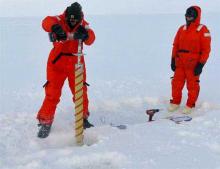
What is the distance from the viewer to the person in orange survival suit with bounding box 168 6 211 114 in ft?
22.5

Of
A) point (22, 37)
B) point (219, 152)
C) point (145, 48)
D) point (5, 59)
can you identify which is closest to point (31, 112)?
point (219, 152)

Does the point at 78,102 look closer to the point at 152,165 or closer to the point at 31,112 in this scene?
the point at 152,165

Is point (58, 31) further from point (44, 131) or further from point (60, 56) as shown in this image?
point (44, 131)

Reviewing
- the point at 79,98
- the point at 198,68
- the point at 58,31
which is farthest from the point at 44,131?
the point at 198,68

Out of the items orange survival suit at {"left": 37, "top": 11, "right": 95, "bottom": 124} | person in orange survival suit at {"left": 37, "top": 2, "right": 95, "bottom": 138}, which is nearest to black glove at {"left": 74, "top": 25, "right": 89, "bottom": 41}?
person in orange survival suit at {"left": 37, "top": 2, "right": 95, "bottom": 138}

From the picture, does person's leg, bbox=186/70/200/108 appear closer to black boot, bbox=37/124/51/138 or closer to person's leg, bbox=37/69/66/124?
person's leg, bbox=37/69/66/124

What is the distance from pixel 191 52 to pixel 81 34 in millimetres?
2468

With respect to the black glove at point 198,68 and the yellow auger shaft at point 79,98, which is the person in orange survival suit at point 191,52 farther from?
the yellow auger shaft at point 79,98

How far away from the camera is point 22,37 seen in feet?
56.1

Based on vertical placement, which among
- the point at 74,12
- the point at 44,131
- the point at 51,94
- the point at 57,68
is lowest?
the point at 44,131

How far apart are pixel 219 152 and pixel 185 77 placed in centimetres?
249

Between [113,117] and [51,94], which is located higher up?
[51,94]

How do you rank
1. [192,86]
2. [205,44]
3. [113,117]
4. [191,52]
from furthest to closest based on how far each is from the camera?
1. [113,117]
2. [192,86]
3. [191,52]
4. [205,44]

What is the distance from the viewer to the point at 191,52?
22.8ft
